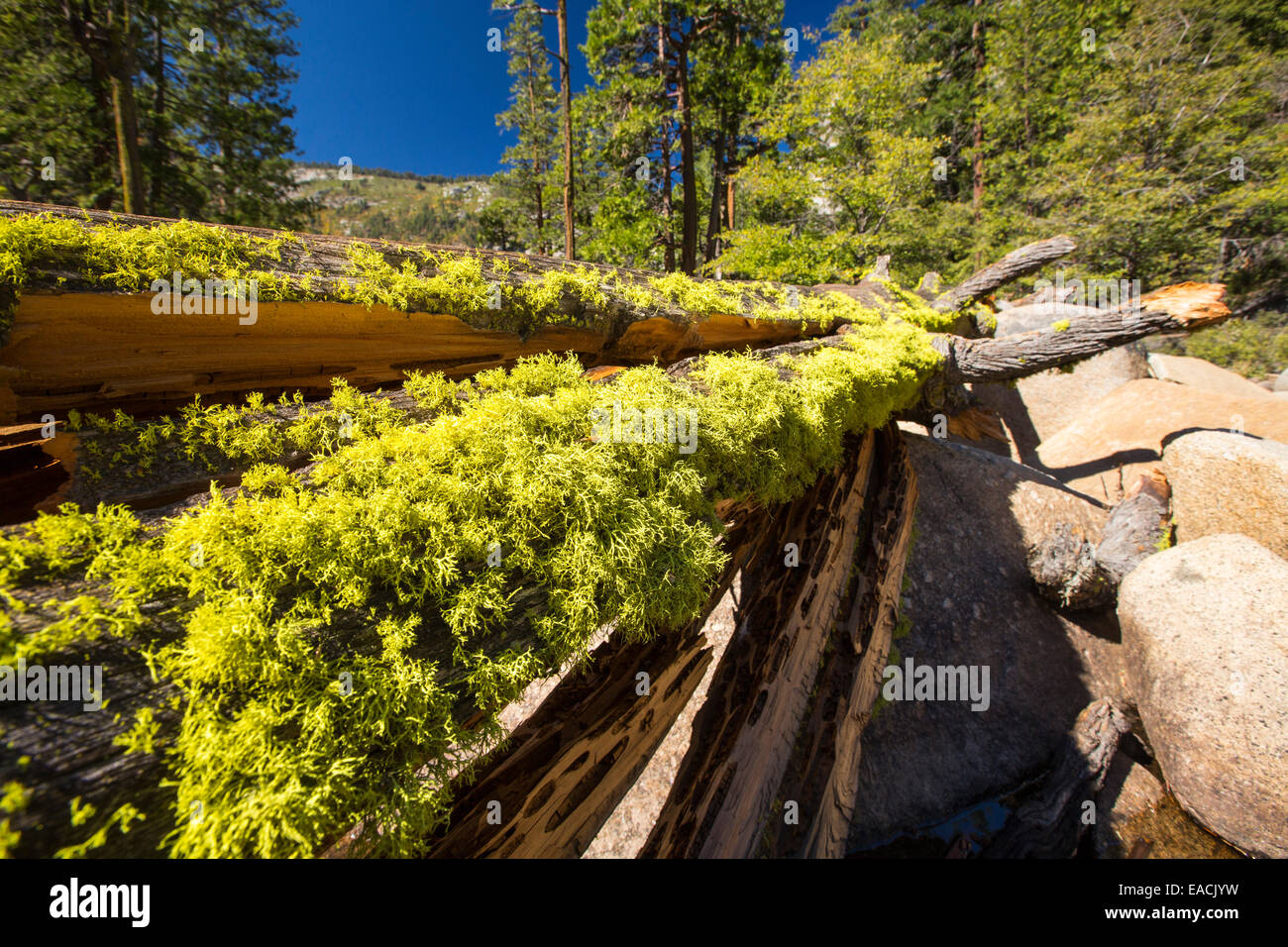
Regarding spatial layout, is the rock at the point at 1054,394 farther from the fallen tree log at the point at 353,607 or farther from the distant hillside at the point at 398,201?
the distant hillside at the point at 398,201

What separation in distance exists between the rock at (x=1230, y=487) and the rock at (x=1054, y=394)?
348 cm

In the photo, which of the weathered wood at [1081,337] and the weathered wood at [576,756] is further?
the weathered wood at [1081,337]

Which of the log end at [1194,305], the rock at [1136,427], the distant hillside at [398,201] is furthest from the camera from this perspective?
the distant hillside at [398,201]

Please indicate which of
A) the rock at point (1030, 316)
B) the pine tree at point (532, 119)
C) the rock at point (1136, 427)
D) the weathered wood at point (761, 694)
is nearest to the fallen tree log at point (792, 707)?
the weathered wood at point (761, 694)

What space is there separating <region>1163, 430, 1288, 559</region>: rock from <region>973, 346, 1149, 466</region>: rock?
3.48m

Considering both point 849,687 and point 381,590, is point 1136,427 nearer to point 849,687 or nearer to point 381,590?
point 849,687

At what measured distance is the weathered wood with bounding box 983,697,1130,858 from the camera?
15.0 ft

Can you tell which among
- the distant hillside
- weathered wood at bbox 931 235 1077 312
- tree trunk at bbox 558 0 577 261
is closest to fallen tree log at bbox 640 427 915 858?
weathered wood at bbox 931 235 1077 312

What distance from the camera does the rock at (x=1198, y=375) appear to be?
34.7 feet

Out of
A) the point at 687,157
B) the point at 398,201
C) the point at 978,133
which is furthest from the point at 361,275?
A: the point at 398,201

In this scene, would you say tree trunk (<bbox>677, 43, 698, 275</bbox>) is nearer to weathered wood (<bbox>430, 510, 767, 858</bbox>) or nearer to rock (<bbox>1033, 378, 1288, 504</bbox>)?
rock (<bbox>1033, 378, 1288, 504</bbox>)

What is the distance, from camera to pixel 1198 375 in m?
10.9

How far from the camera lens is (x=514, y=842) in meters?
2.06

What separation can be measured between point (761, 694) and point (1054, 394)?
1307 cm
